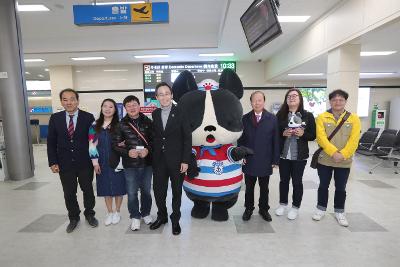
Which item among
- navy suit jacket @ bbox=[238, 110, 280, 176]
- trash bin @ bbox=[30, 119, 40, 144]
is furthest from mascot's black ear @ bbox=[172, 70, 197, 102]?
trash bin @ bbox=[30, 119, 40, 144]

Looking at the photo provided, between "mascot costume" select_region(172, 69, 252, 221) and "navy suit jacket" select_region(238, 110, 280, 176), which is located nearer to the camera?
"mascot costume" select_region(172, 69, 252, 221)

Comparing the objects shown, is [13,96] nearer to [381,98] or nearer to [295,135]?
[295,135]

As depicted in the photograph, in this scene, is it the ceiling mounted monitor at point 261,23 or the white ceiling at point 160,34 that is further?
the white ceiling at point 160,34

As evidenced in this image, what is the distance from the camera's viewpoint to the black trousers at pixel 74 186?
278 cm

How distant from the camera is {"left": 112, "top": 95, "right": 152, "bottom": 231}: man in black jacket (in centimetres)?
266

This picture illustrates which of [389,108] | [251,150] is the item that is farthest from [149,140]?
[389,108]

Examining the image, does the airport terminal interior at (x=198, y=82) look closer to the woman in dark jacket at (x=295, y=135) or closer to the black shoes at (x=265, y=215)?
the black shoes at (x=265, y=215)

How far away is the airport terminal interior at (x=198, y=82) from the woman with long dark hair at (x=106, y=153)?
459mm

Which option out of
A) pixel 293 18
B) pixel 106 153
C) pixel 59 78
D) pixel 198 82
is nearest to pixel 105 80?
pixel 59 78

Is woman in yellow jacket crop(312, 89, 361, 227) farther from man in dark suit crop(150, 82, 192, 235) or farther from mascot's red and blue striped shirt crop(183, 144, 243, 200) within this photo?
man in dark suit crop(150, 82, 192, 235)

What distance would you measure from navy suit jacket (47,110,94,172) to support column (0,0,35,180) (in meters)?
2.83

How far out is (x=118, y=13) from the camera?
12.2ft

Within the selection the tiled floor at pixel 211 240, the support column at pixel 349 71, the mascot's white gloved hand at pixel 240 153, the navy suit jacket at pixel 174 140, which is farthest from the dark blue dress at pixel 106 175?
the support column at pixel 349 71

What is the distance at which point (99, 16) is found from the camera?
3.73 m
